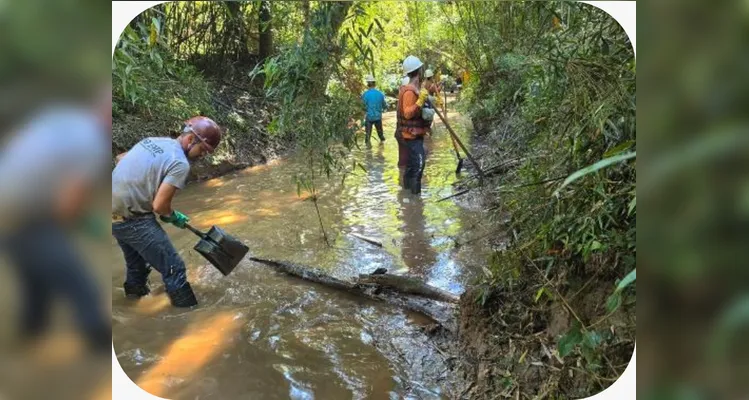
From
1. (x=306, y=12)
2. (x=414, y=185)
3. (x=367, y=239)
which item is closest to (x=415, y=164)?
(x=414, y=185)

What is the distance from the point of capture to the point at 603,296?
2.16 meters

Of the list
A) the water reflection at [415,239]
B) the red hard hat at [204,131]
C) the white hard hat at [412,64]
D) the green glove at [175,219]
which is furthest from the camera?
the white hard hat at [412,64]

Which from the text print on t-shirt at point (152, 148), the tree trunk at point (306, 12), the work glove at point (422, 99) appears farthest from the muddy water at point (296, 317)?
the tree trunk at point (306, 12)

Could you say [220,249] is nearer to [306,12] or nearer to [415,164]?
[306,12]

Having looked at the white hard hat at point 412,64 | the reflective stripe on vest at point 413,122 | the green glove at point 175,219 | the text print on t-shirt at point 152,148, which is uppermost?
the white hard hat at point 412,64

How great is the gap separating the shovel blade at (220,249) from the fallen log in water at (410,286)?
0.85m

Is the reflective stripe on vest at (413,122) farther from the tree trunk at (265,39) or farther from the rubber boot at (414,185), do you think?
the tree trunk at (265,39)

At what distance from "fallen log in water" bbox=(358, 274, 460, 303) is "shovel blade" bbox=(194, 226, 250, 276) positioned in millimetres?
854

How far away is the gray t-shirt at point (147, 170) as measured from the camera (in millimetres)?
2887

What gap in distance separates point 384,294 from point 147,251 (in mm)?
1483

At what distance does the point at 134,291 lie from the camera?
3359 millimetres
